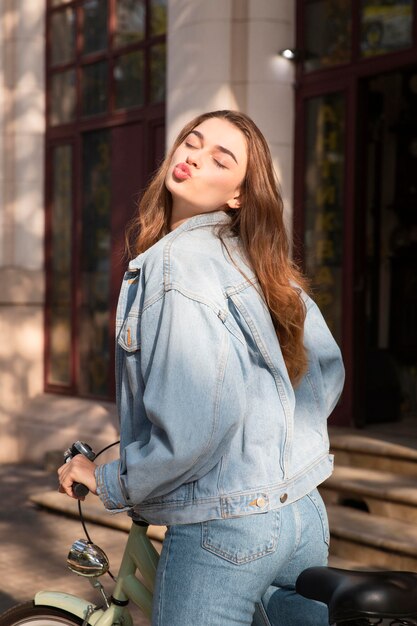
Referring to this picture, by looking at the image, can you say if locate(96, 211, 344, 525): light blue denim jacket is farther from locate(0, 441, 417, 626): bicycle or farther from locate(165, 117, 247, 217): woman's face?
locate(0, 441, 417, 626): bicycle

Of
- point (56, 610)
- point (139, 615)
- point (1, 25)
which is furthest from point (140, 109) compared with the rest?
point (56, 610)

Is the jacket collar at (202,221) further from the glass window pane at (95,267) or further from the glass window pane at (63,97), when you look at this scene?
the glass window pane at (63,97)

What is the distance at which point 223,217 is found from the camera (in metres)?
2.46

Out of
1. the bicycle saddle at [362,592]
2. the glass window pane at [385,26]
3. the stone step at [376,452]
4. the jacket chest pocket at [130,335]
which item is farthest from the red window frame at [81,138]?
the bicycle saddle at [362,592]

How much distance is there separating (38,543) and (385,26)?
4.12 metres

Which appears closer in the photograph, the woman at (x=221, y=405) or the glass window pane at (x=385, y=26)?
the woman at (x=221, y=405)

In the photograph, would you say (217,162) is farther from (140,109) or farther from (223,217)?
(140,109)

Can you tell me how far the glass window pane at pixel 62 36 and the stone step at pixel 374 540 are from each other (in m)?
5.53

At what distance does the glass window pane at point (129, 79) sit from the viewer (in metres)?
8.92

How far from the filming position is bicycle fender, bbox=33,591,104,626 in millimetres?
2785

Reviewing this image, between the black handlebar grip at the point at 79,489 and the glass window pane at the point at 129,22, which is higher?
the glass window pane at the point at 129,22

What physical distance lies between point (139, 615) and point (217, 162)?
2.86 metres

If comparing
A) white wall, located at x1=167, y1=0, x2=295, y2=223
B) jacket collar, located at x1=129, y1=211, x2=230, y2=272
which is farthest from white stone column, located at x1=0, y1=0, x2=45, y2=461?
jacket collar, located at x1=129, y1=211, x2=230, y2=272

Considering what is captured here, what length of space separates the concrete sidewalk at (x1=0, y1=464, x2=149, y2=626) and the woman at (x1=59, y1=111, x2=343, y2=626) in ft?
8.02
